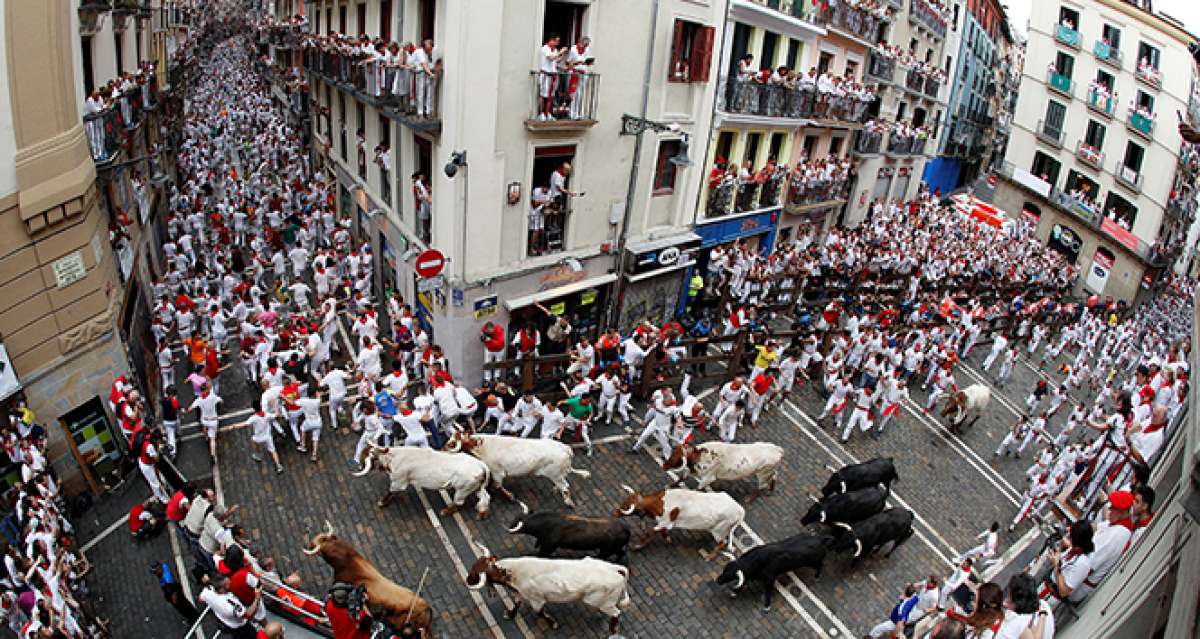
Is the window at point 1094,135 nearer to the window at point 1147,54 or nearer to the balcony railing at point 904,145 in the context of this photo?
the window at point 1147,54

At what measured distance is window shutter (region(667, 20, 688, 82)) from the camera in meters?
16.8

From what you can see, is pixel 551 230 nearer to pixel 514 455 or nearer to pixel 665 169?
pixel 665 169

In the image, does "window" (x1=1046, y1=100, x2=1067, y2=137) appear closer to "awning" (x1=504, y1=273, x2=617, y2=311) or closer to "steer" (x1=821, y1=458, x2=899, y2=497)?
"awning" (x1=504, y1=273, x2=617, y2=311)

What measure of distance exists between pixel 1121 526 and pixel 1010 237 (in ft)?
113

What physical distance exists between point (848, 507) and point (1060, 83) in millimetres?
39629

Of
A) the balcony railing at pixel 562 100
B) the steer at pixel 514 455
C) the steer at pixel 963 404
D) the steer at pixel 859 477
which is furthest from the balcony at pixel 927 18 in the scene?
the steer at pixel 514 455

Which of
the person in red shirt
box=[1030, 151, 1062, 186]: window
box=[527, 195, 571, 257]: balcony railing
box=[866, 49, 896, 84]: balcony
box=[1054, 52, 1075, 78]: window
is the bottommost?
the person in red shirt

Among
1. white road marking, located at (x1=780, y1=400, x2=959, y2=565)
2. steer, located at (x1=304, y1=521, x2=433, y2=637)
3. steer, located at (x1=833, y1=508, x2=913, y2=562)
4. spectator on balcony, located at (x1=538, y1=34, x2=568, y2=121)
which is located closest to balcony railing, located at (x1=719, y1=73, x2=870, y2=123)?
spectator on balcony, located at (x1=538, y1=34, x2=568, y2=121)

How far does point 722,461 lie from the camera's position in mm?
12742

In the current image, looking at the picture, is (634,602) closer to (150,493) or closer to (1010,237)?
(150,493)

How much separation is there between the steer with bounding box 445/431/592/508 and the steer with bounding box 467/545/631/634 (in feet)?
8.03

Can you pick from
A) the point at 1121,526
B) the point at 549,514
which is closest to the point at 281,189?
the point at 549,514

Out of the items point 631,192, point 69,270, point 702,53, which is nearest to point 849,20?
point 702,53

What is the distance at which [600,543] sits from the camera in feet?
34.7
